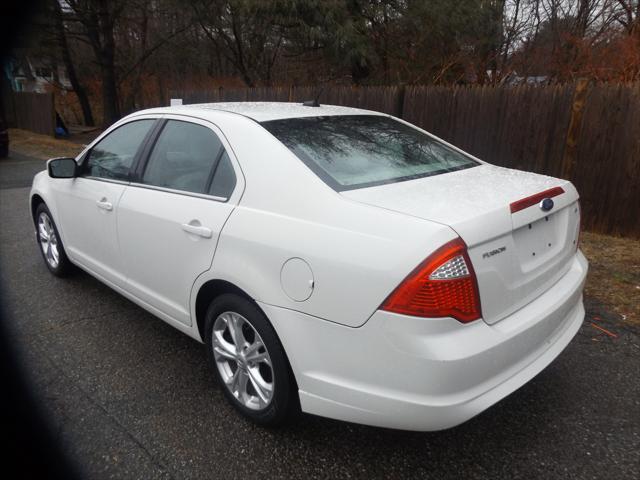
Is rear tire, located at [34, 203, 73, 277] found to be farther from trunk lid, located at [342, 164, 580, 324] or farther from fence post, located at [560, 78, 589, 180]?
fence post, located at [560, 78, 589, 180]

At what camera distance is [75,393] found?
2.81 meters

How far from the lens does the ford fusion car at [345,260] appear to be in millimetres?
1850

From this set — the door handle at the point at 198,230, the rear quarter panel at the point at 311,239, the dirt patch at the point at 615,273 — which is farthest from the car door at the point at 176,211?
the dirt patch at the point at 615,273

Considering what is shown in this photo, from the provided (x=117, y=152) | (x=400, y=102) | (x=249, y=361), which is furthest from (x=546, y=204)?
(x=400, y=102)

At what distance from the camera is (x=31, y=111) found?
20469mm

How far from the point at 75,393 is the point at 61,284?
1918 millimetres

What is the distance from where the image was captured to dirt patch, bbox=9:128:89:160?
1431 cm

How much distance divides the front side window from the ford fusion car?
0.08 metres

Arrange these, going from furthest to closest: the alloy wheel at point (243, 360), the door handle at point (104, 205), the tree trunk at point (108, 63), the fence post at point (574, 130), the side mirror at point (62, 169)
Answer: the tree trunk at point (108, 63), the fence post at point (574, 130), the side mirror at point (62, 169), the door handle at point (104, 205), the alloy wheel at point (243, 360)

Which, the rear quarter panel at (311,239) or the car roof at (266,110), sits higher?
the car roof at (266,110)

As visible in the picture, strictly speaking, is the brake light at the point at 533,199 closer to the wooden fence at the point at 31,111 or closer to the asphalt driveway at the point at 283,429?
the asphalt driveway at the point at 283,429

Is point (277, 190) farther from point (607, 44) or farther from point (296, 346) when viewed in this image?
point (607, 44)

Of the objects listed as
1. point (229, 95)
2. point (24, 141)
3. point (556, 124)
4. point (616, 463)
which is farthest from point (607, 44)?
point (24, 141)

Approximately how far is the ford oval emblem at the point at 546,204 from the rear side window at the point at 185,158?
150cm
